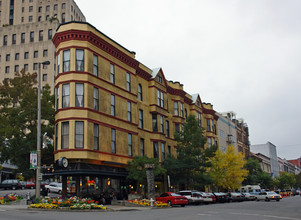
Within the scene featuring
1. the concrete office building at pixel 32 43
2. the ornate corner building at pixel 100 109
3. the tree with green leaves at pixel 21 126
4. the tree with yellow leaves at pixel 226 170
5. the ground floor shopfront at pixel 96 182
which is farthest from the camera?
the concrete office building at pixel 32 43

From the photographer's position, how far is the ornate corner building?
3164 cm

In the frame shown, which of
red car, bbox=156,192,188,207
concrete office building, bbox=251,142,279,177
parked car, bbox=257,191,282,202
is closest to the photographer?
red car, bbox=156,192,188,207

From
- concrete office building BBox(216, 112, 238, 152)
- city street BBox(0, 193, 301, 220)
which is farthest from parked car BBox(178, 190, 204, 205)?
concrete office building BBox(216, 112, 238, 152)

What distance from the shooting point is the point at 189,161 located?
4225 centimetres

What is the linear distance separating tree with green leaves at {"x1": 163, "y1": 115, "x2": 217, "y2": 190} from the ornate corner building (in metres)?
2.73

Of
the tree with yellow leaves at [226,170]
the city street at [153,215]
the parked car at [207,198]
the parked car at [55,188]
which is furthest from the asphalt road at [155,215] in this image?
the tree with yellow leaves at [226,170]

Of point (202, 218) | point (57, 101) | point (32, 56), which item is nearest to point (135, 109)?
point (57, 101)

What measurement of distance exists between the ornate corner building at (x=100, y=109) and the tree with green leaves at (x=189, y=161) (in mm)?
2730

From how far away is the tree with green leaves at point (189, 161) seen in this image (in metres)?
41.8

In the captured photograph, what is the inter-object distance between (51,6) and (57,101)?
6966 cm

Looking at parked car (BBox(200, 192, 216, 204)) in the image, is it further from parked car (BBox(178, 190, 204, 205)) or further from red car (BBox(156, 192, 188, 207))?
red car (BBox(156, 192, 188, 207))

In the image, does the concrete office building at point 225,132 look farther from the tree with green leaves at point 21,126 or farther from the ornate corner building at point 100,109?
the tree with green leaves at point 21,126

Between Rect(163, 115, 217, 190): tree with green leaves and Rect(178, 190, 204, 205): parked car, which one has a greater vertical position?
Rect(163, 115, 217, 190): tree with green leaves

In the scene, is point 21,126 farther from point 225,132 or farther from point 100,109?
point 225,132
